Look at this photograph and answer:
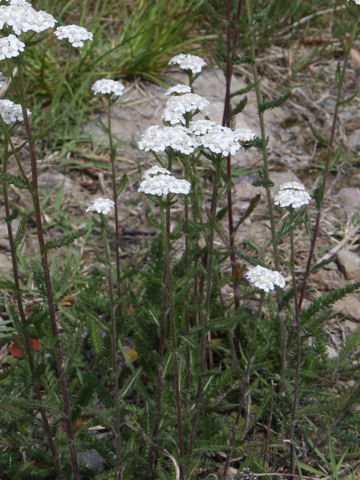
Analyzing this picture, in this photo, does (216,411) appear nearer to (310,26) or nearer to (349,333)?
(349,333)

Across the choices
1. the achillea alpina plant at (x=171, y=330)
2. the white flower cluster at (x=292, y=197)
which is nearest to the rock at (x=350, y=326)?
the achillea alpina plant at (x=171, y=330)

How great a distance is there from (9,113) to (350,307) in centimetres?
213

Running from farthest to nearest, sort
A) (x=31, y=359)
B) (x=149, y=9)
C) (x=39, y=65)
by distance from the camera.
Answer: (x=149, y=9) < (x=39, y=65) < (x=31, y=359)

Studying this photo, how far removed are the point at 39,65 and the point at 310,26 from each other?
2.59m

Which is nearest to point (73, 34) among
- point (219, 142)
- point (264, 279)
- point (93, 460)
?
point (219, 142)

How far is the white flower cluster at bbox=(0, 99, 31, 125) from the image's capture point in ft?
6.72

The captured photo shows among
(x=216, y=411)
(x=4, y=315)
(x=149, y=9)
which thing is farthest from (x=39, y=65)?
(x=216, y=411)

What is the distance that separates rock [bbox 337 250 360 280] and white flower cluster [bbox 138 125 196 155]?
1.94 m

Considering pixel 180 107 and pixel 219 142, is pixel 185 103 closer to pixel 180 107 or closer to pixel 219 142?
pixel 180 107

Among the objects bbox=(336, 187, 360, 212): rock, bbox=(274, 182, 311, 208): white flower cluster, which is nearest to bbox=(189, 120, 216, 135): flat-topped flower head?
bbox=(274, 182, 311, 208): white flower cluster

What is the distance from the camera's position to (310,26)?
5664mm

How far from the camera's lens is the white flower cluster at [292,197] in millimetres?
2111

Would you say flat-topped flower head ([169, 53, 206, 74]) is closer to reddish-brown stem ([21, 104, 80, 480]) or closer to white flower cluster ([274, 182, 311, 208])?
white flower cluster ([274, 182, 311, 208])

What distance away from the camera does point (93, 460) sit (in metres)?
2.64
